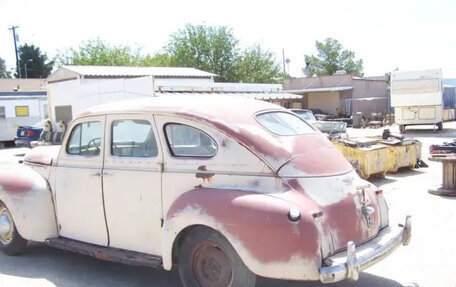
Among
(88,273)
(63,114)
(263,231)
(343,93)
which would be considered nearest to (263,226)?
(263,231)

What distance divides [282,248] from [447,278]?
215 centimetres

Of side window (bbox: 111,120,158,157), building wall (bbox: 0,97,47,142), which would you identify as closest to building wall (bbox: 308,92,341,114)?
building wall (bbox: 0,97,47,142)

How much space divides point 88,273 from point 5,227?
136cm

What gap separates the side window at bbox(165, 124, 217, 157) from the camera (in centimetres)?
433

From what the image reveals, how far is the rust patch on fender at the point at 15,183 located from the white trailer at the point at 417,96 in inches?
796

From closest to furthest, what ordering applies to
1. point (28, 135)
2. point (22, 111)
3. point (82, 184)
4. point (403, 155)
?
1. point (82, 184)
2. point (403, 155)
3. point (28, 135)
4. point (22, 111)

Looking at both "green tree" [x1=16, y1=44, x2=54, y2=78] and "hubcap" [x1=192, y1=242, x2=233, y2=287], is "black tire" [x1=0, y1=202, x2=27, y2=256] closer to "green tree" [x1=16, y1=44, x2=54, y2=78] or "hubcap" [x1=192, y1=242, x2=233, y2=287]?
"hubcap" [x1=192, y1=242, x2=233, y2=287]

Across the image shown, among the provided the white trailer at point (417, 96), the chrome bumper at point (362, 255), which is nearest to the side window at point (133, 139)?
the chrome bumper at point (362, 255)

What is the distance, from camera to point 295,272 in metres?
3.65

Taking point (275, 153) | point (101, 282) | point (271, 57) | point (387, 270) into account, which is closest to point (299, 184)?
point (275, 153)

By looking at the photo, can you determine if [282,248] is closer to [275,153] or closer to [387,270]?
[275,153]

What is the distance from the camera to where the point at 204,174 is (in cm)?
424

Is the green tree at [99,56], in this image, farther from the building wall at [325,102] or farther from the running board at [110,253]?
the running board at [110,253]

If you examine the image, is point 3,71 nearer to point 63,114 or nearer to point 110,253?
point 63,114
